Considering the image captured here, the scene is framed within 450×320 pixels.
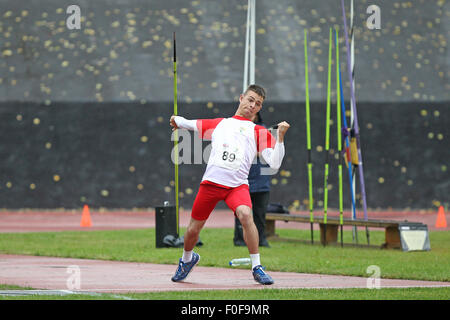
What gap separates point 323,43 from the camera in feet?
90.3

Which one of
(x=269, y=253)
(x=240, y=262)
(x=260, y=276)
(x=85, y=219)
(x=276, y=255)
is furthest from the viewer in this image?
(x=85, y=219)

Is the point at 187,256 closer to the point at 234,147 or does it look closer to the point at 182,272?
the point at 182,272

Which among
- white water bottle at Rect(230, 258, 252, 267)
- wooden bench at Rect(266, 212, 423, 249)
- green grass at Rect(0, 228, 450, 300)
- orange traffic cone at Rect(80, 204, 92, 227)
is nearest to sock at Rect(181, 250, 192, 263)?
green grass at Rect(0, 228, 450, 300)

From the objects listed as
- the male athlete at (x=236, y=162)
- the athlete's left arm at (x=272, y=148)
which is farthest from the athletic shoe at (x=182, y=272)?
the athlete's left arm at (x=272, y=148)

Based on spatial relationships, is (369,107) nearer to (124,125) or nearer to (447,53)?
(447,53)

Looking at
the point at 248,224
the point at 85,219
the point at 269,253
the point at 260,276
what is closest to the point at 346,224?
the point at 269,253

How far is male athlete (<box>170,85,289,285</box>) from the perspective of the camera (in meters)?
9.31

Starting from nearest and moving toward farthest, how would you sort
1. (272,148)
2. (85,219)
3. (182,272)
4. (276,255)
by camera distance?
(272,148) < (182,272) < (276,255) < (85,219)

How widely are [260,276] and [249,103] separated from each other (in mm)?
1703

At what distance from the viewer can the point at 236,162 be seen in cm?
932

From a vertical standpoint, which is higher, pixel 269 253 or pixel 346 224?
pixel 346 224

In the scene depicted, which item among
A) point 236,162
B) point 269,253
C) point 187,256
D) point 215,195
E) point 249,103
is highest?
point 249,103

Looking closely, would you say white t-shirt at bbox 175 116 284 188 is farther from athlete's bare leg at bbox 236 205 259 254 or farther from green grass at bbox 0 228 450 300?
green grass at bbox 0 228 450 300
